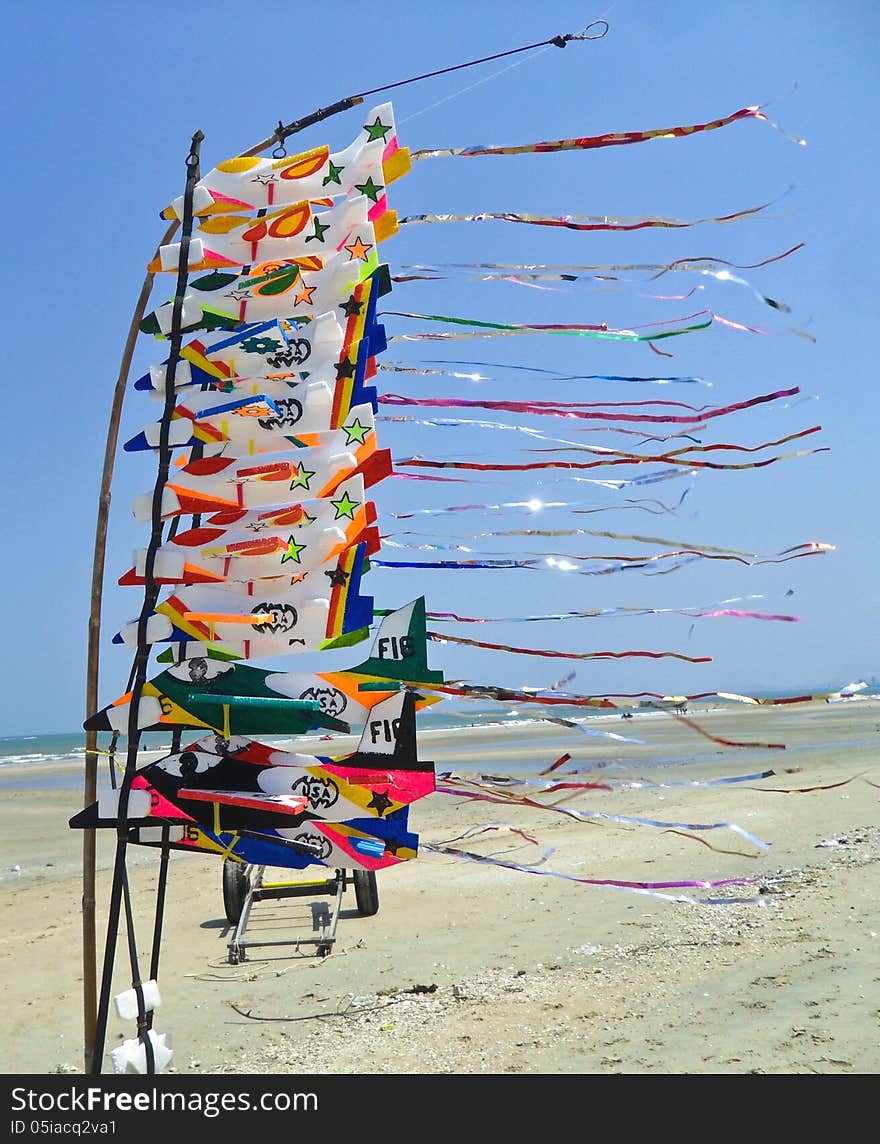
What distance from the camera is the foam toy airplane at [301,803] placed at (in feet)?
10.5

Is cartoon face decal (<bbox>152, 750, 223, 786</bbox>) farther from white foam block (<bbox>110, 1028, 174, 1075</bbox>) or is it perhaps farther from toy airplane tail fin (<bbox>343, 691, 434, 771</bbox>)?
white foam block (<bbox>110, 1028, 174, 1075</bbox>)

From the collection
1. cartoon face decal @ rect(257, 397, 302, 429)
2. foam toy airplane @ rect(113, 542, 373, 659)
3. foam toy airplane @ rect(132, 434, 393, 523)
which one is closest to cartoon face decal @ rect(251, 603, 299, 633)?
foam toy airplane @ rect(113, 542, 373, 659)

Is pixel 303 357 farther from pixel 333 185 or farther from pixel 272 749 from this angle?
pixel 272 749

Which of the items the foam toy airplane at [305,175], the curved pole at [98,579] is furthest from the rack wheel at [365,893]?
the foam toy airplane at [305,175]

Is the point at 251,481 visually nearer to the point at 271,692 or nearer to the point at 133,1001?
the point at 271,692

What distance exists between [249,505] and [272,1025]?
380cm

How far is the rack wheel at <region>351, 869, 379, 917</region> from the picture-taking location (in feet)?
27.6

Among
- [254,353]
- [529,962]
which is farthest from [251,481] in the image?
[529,962]

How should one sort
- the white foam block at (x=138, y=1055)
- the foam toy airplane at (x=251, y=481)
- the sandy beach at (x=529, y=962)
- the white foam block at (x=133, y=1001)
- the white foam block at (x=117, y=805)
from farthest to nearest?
the sandy beach at (x=529, y=962), the white foam block at (x=133, y=1001), the foam toy airplane at (x=251, y=481), the white foam block at (x=138, y=1055), the white foam block at (x=117, y=805)

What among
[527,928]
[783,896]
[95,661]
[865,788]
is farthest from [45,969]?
[865,788]

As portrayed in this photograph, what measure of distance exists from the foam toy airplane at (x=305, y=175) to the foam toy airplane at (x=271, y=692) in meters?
1.51

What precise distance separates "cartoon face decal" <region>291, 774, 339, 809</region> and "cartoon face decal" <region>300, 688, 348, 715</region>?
9.5 inches

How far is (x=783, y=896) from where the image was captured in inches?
317

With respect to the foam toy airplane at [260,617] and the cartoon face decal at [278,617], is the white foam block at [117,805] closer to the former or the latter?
the foam toy airplane at [260,617]
